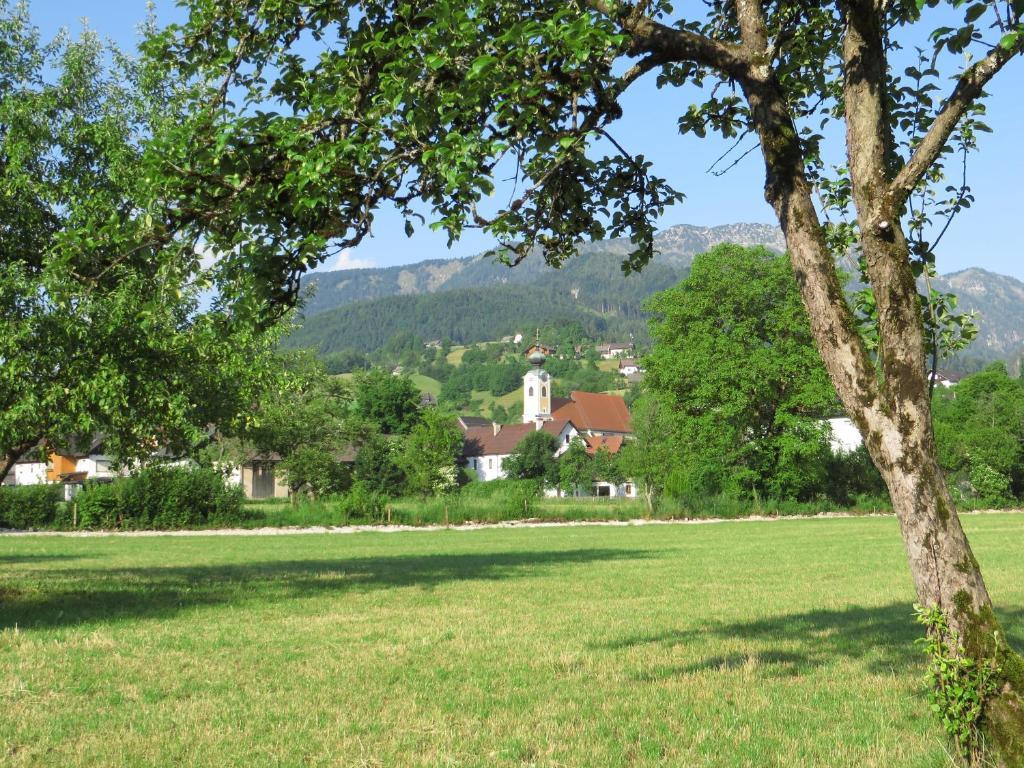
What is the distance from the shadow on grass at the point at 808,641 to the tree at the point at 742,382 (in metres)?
39.6

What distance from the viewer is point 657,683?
8.92m

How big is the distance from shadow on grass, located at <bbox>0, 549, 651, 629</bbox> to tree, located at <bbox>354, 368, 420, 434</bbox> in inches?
3253

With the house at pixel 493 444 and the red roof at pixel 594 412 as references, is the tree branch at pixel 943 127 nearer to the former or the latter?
the house at pixel 493 444

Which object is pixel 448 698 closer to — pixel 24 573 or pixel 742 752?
pixel 742 752

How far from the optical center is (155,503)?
47625mm

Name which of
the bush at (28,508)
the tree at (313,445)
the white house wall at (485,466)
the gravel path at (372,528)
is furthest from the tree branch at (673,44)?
the white house wall at (485,466)

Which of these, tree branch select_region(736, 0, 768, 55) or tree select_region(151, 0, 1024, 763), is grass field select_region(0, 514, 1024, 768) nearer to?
tree select_region(151, 0, 1024, 763)

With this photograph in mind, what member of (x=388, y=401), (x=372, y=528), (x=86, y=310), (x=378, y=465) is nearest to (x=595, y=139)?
(x=86, y=310)

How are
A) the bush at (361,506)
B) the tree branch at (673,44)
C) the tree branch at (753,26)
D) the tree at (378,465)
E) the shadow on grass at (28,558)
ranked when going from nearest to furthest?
the tree branch at (753,26), the tree branch at (673,44), the shadow on grass at (28,558), the bush at (361,506), the tree at (378,465)

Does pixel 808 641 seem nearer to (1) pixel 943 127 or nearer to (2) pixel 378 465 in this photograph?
(1) pixel 943 127

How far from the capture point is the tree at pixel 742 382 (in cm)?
5353

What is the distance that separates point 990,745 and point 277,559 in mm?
24481

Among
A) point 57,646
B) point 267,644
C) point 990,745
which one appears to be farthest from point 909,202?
point 57,646

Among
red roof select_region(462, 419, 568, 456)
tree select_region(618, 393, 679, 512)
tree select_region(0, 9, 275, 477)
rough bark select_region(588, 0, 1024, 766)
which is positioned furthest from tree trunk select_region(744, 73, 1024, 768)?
red roof select_region(462, 419, 568, 456)
